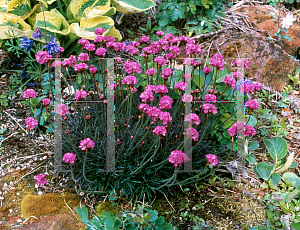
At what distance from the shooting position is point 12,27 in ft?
9.60

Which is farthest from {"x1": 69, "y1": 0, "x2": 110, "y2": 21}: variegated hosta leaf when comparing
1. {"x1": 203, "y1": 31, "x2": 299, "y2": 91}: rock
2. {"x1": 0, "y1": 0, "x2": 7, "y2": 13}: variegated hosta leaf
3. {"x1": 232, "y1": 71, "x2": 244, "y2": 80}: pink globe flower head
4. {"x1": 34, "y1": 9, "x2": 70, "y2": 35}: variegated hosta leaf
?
{"x1": 232, "y1": 71, "x2": 244, "y2": 80}: pink globe flower head

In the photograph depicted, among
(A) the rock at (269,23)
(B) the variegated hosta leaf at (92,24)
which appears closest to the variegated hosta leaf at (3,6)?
(B) the variegated hosta leaf at (92,24)

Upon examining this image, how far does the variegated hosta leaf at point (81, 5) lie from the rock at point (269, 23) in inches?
79.5

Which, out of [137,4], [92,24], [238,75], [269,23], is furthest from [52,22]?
[269,23]

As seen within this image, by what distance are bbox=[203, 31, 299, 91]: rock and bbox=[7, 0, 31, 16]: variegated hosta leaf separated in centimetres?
208

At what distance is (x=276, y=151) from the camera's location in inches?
88.9

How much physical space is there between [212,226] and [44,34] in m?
2.45

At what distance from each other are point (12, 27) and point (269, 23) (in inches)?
122

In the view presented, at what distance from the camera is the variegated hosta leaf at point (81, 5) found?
318cm

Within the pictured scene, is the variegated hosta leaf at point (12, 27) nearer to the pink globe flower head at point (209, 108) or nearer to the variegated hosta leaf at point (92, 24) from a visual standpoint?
the variegated hosta leaf at point (92, 24)

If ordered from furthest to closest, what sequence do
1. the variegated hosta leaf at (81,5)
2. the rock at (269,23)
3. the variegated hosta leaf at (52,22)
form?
the rock at (269,23) → the variegated hosta leaf at (81,5) → the variegated hosta leaf at (52,22)

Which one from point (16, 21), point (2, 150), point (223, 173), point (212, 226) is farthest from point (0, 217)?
point (16, 21)

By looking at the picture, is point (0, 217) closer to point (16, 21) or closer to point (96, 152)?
point (96, 152)

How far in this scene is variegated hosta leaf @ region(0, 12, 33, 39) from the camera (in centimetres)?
289
